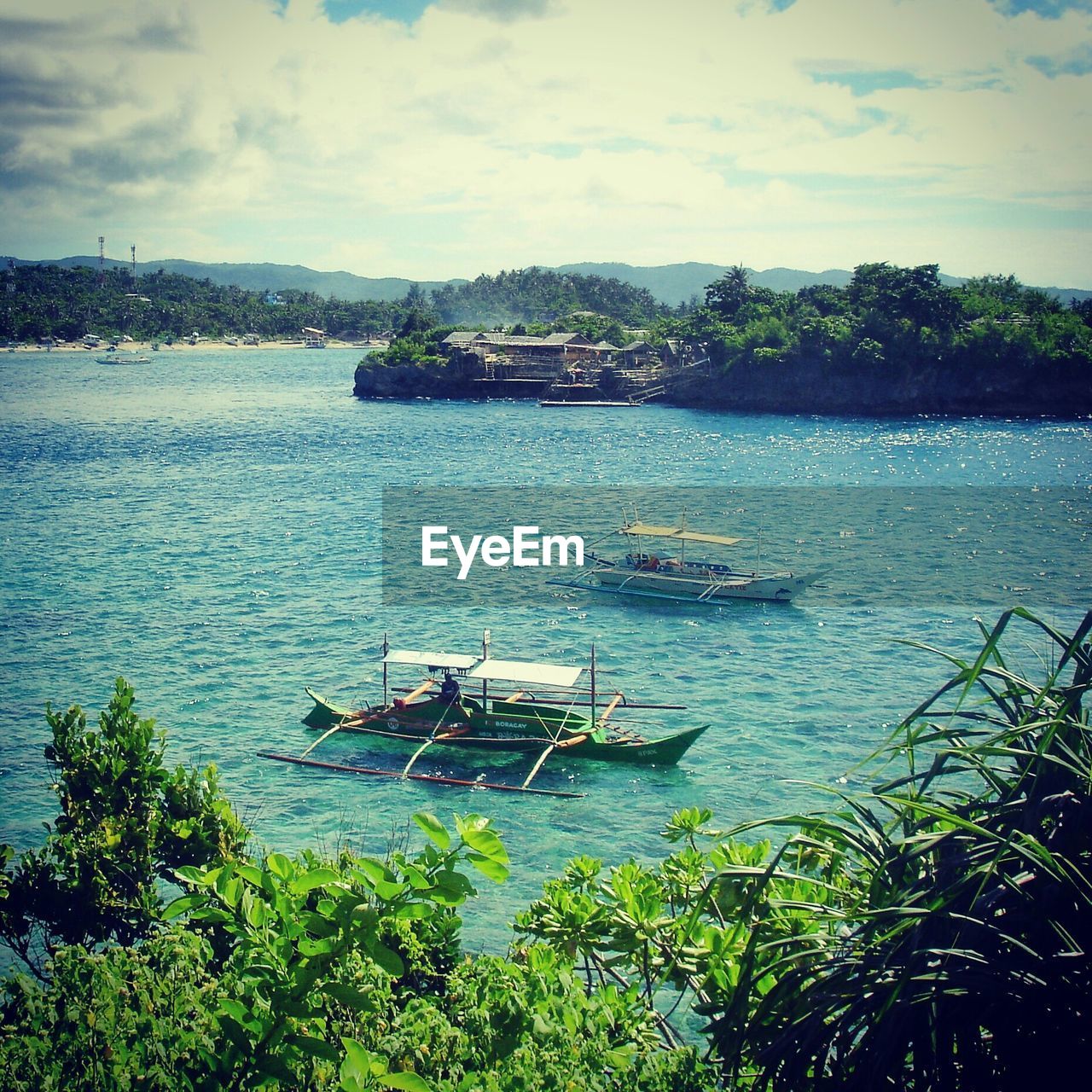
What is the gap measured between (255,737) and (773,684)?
12.5m

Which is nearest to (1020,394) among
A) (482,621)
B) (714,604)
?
(714,604)

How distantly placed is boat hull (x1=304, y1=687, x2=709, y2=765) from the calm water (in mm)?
476

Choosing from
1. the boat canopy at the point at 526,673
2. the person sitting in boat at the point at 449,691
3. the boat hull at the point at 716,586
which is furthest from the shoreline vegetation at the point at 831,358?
the person sitting in boat at the point at 449,691

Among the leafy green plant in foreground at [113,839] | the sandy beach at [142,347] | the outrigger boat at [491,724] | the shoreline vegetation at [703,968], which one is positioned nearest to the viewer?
the shoreline vegetation at [703,968]

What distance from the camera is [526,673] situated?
69.4 feet

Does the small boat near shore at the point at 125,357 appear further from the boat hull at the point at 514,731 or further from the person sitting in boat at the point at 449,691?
the person sitting in boat at the point at 449,691

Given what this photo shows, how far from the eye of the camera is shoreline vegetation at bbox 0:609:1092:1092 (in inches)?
189

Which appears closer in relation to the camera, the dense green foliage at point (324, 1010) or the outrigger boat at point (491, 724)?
the dense green foliage at point (324, 1010)

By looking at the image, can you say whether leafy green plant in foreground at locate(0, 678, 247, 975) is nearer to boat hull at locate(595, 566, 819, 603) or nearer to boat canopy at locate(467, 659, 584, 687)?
boat canopy at locate(467, 659, 584, 687)

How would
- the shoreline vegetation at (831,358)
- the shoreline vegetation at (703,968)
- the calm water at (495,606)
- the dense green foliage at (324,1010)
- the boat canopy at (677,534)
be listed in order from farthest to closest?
the shoreline vegetation at (831,358), the boat canopy at (677,534), the calm water at (495,606), the dense green foliage at (324,1010), the shoreline vegetation at (703,968)

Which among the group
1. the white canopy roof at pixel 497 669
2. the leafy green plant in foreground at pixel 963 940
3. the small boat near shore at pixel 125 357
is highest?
the small boat near shore at pixel 125 357

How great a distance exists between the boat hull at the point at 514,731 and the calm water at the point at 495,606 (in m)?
0.48

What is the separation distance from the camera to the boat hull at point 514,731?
68.4 ft

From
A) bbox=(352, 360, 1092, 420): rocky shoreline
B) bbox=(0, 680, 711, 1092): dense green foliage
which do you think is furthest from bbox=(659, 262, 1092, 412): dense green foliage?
bbox=(0, 680, 711, 1092): dense green foliage
